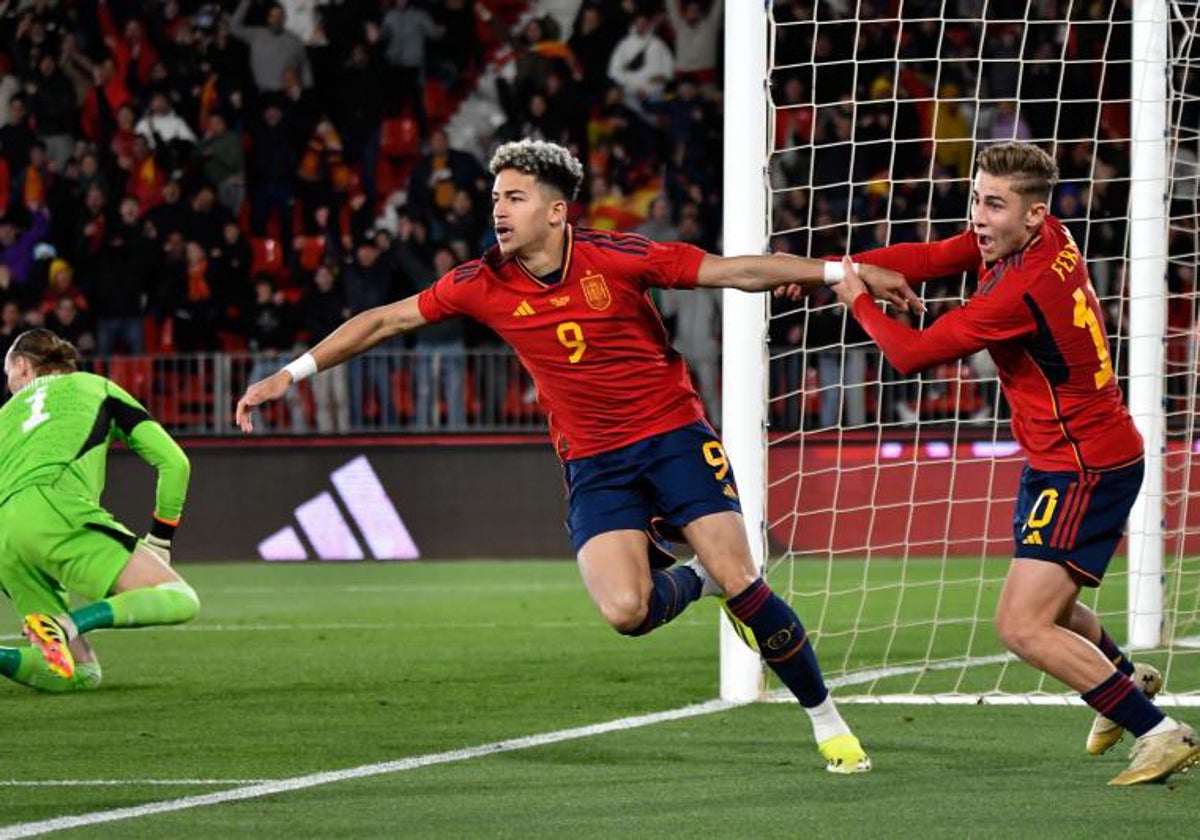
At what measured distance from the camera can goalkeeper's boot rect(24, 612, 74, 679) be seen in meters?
8.27

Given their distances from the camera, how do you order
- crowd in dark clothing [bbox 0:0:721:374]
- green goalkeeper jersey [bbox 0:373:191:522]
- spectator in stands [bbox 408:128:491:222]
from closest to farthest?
green goalkeeper jersey [bbox 0:373:191:522] → crowd in dark clothing [bbox 0:0:721:374] → spectator in stands [bbox 408:128:491:222]

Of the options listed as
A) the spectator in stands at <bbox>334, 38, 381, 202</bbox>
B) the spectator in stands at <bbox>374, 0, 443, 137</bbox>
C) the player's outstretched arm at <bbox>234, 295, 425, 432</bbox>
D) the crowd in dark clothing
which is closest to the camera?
the player's outstretched arm at <bbox>234, 295, 425, 432</bbox>

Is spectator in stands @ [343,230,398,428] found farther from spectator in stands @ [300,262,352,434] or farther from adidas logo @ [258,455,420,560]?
adidas logo @ [258,455,420,560]

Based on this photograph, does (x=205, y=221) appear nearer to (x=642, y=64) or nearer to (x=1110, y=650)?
(x=642, y=64)

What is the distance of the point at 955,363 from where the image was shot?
15.2 metres

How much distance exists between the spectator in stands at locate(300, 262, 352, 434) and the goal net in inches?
131

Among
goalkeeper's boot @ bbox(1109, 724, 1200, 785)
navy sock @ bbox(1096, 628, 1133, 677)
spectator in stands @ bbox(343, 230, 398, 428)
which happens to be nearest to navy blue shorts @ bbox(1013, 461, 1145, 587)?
goalkeeper's boot @ bbox(1109, 724, 1200, 785)

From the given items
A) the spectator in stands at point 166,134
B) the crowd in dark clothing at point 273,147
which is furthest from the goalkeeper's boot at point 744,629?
the spectator in stands at point 166,134

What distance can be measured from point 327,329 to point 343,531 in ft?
5.64

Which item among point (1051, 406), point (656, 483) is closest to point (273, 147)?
point (656, 483)

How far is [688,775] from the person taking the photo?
6.60 m

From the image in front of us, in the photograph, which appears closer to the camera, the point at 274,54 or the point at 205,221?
the point at 205,221

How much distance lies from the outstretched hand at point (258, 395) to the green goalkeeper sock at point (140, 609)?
2.42 metres

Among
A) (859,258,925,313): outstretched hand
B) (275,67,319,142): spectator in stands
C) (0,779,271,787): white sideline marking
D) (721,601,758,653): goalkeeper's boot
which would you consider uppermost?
(275,67,319,142): spectator in stands
